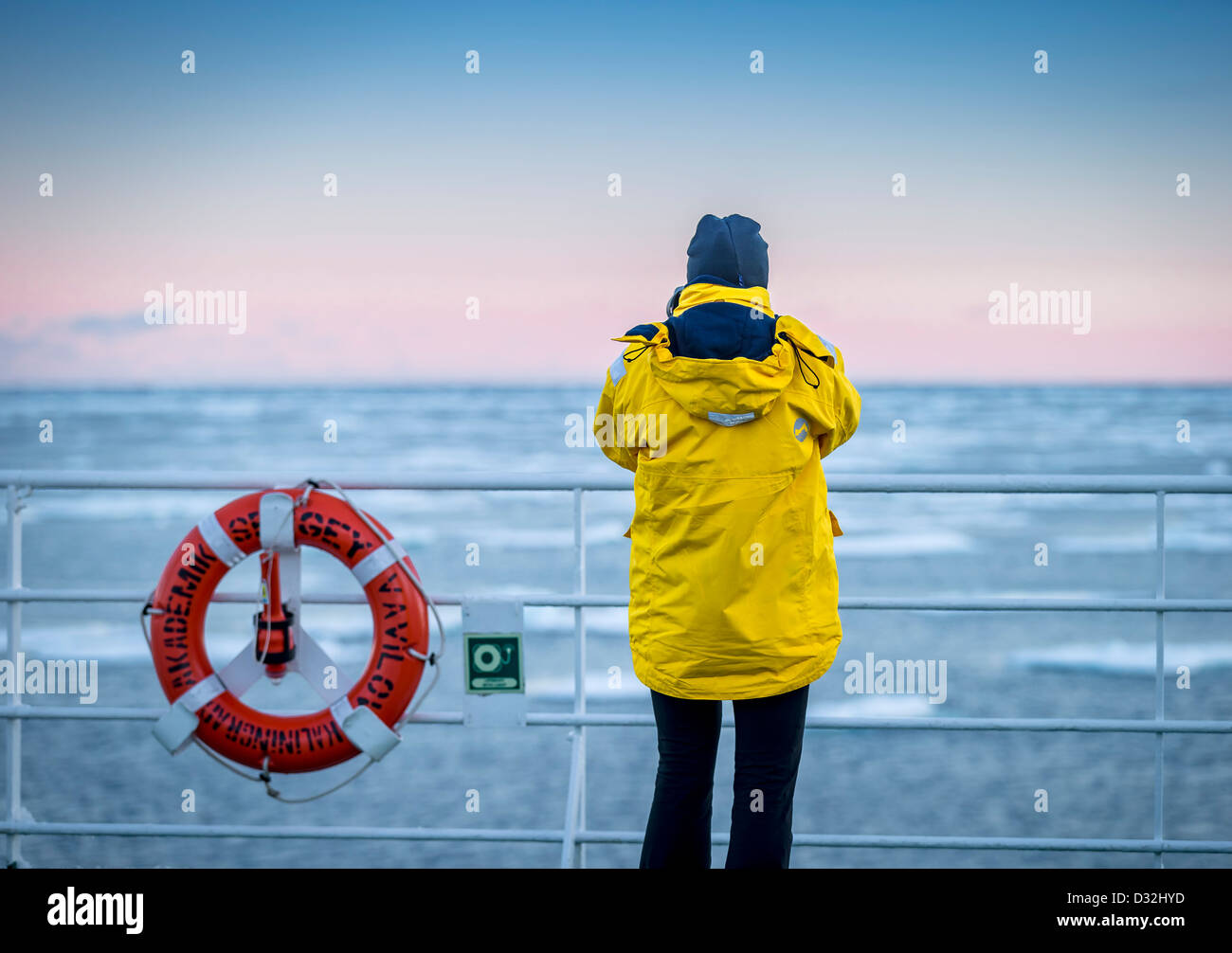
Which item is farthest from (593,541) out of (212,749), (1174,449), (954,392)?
(954,392)

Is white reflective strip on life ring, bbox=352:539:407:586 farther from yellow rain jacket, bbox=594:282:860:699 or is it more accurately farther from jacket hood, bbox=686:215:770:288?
jacket hood, bbox=686:215:770:288

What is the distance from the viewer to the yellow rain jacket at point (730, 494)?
1.46 metres

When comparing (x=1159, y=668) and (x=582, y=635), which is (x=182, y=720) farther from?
(x=1159, y=668)

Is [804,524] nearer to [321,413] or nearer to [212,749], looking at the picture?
[212,749]

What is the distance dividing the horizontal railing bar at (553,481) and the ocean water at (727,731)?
5.7 inches

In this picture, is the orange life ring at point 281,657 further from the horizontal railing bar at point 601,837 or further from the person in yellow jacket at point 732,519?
the person in yellow jacket at point 732,519

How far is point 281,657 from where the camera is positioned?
2.13 m

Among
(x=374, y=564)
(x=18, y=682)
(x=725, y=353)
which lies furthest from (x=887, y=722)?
(x=18, y=682)

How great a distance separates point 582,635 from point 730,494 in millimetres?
805

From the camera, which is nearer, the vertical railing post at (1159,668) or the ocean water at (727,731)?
the vertical railing post at (1159,668)

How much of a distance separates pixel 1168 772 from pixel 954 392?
33.7m

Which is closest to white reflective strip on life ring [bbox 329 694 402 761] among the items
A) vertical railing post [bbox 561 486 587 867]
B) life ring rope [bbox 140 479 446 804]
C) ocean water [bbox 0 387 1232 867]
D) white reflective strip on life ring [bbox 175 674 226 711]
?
life ring rope [bbox 140 479 446 804]

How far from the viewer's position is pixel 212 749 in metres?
2.11

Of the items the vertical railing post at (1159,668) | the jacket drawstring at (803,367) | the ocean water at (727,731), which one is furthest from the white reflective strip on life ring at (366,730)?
the vertical railing post at (1159,668)
